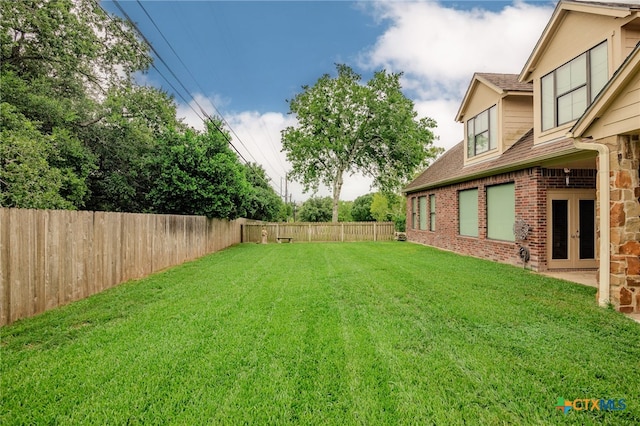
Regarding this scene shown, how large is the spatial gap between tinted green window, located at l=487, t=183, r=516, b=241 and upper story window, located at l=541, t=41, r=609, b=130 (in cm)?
202

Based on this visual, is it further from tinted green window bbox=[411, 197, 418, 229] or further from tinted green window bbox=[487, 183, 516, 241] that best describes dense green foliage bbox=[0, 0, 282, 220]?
tinted green window bbox=[487, 183, 516, 241]

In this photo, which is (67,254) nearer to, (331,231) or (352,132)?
(331,231)

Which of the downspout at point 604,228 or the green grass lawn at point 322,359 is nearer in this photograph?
the green grass lawn at point 322,359

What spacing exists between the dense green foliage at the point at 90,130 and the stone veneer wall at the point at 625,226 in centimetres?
1022

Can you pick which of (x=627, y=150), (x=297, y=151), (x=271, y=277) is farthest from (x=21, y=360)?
(x=297, y=151)

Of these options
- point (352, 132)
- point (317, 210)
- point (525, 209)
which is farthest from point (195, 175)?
point (317, 210)

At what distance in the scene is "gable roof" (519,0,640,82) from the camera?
589 centimetres

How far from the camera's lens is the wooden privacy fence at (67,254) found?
13.7 ft

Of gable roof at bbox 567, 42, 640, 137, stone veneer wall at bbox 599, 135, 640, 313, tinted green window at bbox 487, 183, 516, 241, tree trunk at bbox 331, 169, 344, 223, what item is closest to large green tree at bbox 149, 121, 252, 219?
tinted green window at bbox 487, 183, 516, 241

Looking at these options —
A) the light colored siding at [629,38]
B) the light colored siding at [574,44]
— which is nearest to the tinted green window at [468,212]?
the light colored siding at [574,44]

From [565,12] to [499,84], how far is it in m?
2.72

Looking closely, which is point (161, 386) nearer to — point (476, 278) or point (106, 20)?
point (476, 278)

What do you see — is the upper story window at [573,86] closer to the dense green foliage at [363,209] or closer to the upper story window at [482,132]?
the upper story window at [482,132]

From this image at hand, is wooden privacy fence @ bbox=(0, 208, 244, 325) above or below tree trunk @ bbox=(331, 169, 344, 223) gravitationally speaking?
below
